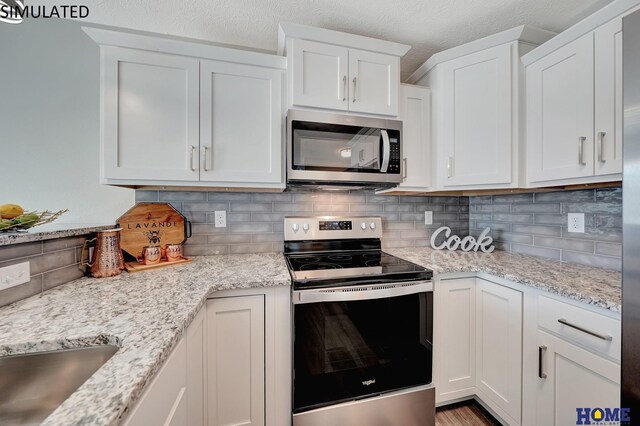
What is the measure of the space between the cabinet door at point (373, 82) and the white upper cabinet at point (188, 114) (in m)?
0.45

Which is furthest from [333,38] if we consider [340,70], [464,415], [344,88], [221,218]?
[464,415]

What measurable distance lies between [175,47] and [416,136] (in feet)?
5.21

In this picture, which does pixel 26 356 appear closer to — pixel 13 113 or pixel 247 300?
pixel 247 300

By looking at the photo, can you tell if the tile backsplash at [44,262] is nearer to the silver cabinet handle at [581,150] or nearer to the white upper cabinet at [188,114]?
the white upper cabinet at [188,114]

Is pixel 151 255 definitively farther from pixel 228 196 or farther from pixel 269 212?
pixel 269 212

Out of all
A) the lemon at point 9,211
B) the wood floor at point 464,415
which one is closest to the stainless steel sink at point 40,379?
the lemon at point 9,211

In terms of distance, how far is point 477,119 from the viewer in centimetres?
165

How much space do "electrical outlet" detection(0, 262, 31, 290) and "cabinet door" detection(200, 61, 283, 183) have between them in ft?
2.56

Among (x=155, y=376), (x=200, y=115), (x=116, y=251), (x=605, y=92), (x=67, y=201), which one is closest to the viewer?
(x=155, y=376)

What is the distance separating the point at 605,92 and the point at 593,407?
1359 mm

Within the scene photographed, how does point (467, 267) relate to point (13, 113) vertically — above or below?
below

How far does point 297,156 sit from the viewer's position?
149 centimetres

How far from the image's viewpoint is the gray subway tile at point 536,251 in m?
1.67

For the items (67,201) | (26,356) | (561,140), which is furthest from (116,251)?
(561,140)
